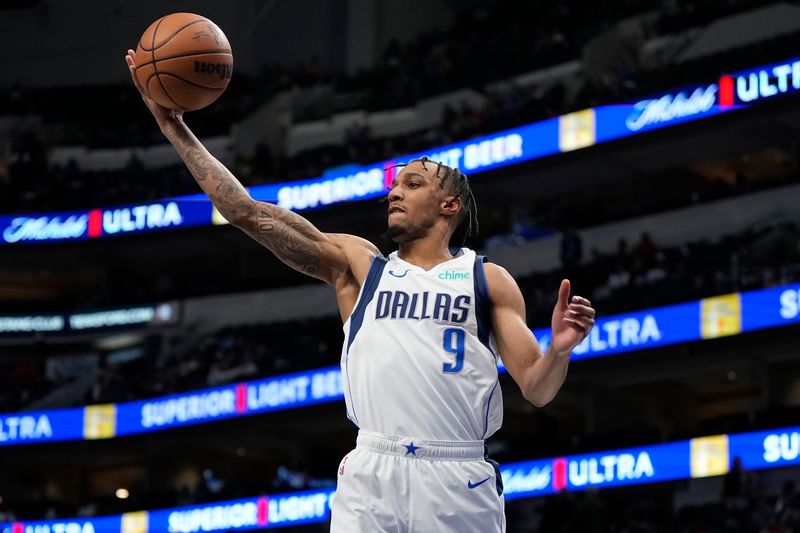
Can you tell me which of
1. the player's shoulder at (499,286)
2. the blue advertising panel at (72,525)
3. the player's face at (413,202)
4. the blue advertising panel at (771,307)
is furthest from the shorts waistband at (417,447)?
the blue advertising panel at (72,525)

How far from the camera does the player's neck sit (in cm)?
509

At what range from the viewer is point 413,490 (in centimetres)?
464

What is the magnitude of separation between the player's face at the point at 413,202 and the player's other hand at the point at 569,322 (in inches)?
30.0

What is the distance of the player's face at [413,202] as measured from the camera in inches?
200

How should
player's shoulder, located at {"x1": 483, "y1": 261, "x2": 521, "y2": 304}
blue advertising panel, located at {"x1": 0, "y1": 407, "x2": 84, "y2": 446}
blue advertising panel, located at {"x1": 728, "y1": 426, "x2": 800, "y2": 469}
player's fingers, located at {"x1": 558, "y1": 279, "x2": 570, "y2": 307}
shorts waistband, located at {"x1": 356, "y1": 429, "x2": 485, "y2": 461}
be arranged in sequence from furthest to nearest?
blue advertising panel, located at {"x1": 0, "y1": 407, "x2": 84, "y2": 446}, blue advertising panel, located at {"x1": 728, "y1": 426, "x2": 800, "y2": 469}, player's shoulder, located at {"x1": 483, "y1": 261, "x2": 521, "y2": 304}, shorts waistband, located at {"x1": 356, "y1": 429, "x2": 485, "y2": 461}, player's fingers, located at {"x1": 558, "y1": 279, "x2": 570, "y2": 307}

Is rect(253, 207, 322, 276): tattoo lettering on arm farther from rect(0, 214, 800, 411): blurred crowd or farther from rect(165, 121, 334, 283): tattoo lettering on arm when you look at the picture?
rect(0, 214, 800, 411): blurred crowd

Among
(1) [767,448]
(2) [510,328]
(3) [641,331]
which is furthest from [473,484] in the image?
(3) [641,331]

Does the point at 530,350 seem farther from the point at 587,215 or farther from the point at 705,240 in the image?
the point at 587,215

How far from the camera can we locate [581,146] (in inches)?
965

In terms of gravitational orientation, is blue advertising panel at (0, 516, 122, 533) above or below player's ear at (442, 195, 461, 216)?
above

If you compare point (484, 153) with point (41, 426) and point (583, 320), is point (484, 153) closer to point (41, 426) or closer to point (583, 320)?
point (41, 426)

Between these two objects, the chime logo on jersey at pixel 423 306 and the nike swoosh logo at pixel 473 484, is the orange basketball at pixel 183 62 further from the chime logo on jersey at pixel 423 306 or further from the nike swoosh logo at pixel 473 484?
the nike swoosh logo at pixel 473 484

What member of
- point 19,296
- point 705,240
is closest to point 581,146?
point 705,240

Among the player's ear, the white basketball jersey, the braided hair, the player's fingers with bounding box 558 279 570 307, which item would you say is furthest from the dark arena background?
the player's fingers with bounding box 558 279 570 307
